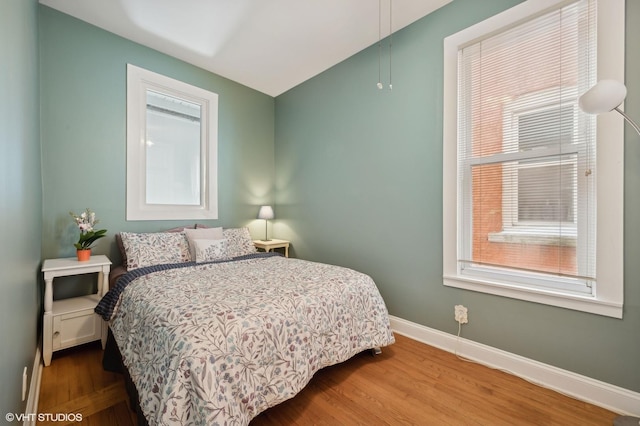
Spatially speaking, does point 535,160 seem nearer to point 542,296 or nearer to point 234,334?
point 542,296

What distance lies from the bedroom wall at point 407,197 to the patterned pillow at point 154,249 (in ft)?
4.95

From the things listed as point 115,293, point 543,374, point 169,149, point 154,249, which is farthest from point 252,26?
point 543,374

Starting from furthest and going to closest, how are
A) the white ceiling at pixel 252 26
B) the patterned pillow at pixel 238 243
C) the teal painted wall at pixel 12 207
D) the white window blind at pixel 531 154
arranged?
the patterned pillow at pixel 238 243
the white ceiling at pixel 252 26
the white window blind at pixel 531 154
the teal painted wall at pixel 12 207

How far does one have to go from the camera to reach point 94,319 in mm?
2244

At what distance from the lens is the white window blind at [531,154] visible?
173cm

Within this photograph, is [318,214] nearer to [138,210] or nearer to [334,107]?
[334,107]

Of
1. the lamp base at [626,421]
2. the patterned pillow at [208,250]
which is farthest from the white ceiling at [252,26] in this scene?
the lamp base at [626,421]

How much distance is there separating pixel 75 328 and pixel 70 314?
127 millimetres

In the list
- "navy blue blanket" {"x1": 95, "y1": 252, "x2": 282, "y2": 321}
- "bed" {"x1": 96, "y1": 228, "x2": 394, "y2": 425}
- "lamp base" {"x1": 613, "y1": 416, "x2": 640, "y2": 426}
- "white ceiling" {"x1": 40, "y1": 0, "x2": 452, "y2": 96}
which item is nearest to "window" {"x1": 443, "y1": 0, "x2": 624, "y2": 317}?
"lamp base" {"x1": 613, "y1": 416, "x2": 640, "y2": 426}

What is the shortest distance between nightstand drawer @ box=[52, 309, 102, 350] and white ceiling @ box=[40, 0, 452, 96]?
8.63ft

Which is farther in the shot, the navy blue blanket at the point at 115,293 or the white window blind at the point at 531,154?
the navy blue blanket at the point at 115,293

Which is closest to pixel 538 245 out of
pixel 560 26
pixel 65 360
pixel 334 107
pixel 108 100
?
pixel 560 26

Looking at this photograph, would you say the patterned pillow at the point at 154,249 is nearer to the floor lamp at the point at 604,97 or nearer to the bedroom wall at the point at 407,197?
the bedroom wall at the point at 407,197

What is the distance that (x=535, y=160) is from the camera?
1.92m
